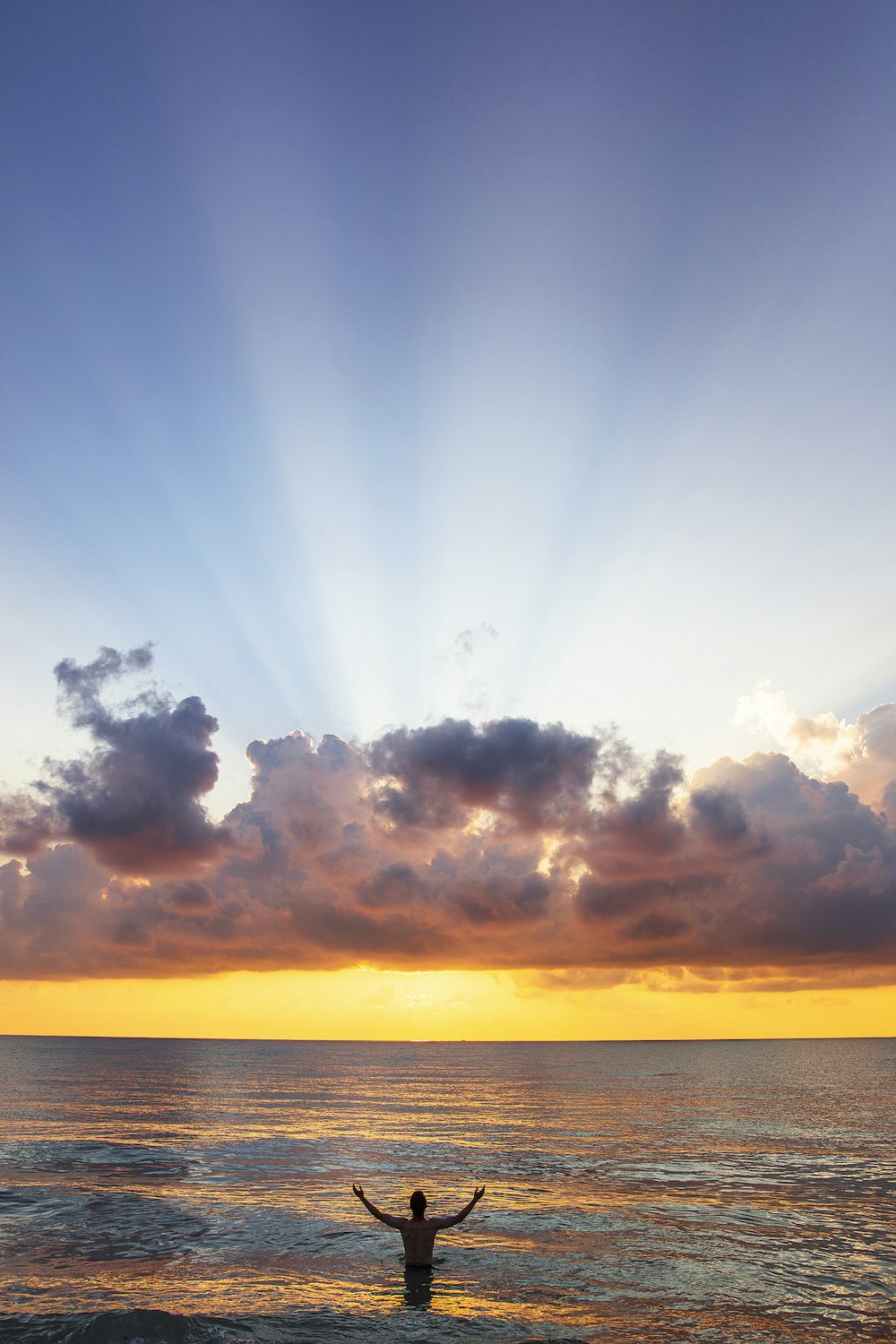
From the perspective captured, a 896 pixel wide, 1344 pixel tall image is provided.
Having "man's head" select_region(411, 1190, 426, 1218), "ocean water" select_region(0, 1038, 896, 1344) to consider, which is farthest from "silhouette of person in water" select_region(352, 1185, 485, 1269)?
"ocean water" select_region(0, 1038, 896, 1344)

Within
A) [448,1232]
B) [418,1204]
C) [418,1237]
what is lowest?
[448,1232]

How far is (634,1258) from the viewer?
29.9 metres

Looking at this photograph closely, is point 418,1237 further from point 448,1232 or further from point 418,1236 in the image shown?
point 448,1232

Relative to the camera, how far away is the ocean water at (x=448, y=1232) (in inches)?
922

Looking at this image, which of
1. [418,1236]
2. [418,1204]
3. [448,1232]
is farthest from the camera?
[448,1232]

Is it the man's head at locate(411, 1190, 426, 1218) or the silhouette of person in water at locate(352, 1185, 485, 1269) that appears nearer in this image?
the man's head at locate(411, 1190, 426, 1218)

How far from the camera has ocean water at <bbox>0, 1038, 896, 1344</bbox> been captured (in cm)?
2341

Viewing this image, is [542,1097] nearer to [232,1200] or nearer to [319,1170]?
[319,1170]

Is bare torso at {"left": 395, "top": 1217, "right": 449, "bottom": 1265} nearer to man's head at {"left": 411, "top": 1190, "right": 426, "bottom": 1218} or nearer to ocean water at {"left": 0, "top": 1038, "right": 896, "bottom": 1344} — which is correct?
man's head at {"left": 411, "top": 1190, "right": 426, "bottom": 1218}

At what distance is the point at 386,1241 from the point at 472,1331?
10950 mm

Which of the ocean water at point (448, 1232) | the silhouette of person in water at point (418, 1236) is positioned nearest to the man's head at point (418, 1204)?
the silhouette of person in water at point (418, 1236)

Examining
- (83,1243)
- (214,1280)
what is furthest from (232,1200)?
(214,1280)

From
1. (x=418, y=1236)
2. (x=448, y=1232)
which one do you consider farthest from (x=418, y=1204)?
(x=448, y=1232)

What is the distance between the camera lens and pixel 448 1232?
1344 inches
